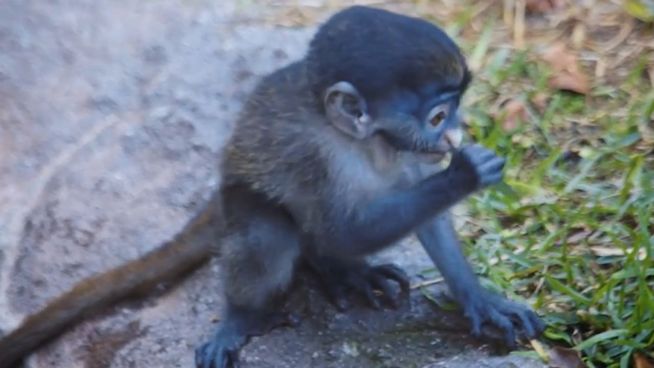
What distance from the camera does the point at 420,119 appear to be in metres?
3.94

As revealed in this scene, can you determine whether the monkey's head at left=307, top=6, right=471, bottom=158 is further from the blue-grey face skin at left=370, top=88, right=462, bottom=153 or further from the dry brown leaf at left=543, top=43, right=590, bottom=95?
the dry brown leaf at left=543, top=43, right=590, bottom=95

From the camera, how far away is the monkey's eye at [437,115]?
394cm

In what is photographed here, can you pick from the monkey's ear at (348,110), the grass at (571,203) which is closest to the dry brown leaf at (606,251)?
the grass at (571,203)

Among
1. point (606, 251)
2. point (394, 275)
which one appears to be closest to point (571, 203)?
point (606, 251)

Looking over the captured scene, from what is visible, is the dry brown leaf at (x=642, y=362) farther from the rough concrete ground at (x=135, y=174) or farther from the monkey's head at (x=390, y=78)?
the monkey's head at (x=390, y=78)

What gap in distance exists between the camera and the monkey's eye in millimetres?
3937

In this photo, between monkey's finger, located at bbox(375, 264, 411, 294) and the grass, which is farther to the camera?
monkey's finger, located at bbox(375, 264, 411, 294)

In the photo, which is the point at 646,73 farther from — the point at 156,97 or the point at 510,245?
the point at 156,97

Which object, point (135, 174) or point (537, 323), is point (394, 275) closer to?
point (537, 323)

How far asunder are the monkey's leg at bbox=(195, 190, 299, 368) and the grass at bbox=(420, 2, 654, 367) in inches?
33.0

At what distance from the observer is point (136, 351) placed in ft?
15.5

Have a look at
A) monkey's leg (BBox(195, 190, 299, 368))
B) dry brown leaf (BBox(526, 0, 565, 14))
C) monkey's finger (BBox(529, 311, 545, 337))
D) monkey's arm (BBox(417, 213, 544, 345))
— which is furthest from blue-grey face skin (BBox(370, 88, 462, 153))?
dry brown leaf (BBox(526, 0, 565, 14))

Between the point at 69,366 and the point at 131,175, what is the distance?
81 cm

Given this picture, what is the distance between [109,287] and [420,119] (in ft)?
5.29
